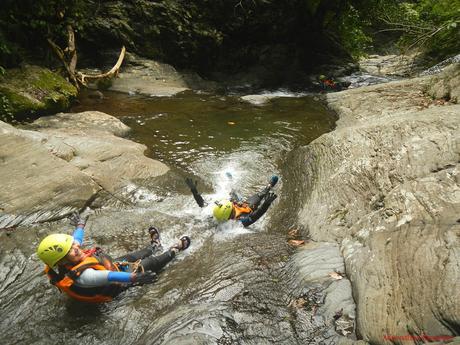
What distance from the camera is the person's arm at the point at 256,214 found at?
684 cm

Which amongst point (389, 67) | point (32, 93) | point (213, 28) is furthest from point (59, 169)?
point (389, 67)

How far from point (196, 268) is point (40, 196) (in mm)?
3196

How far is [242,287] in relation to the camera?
14.8 ft

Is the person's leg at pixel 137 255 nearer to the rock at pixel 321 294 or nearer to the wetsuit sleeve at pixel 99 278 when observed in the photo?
the wetsuit sleeve at pixel 99 278

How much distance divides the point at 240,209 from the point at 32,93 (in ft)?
23.8

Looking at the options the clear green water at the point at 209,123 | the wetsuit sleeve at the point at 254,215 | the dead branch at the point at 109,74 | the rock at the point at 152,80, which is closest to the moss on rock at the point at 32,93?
the clear green water at the point at 209,123

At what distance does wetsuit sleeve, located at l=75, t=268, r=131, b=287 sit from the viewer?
433cm

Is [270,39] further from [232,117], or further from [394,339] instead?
[394,339]

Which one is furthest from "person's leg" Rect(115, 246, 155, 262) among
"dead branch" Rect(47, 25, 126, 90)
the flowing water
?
"dead branch" Rect(47, 25, 126, 90)

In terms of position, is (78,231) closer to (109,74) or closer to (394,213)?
(394,213)

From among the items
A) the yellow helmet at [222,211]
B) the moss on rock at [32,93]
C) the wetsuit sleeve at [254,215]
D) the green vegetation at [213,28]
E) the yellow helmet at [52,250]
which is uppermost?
the green vegetation at [213,28]

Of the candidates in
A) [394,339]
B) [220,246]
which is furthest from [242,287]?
[394,339]

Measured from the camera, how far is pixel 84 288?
4461mm

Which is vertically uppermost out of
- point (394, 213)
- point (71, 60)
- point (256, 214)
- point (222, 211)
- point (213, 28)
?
point (213, 28)
